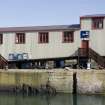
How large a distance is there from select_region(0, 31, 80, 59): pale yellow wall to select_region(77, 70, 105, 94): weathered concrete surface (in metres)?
6.66

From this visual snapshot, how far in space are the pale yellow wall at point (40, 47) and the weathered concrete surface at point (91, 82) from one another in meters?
6.66

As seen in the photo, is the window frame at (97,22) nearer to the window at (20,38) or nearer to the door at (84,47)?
the door at (84,47)

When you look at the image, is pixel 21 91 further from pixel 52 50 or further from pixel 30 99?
pixel 52 50

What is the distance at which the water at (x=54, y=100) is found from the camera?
160ft

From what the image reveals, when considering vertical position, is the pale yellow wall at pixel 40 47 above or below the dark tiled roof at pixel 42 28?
below

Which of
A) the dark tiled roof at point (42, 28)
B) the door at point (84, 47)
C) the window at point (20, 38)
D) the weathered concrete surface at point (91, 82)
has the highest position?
the dark tiled roof at point (42, 28)

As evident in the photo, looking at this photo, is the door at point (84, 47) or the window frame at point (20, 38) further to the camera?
the window frame at point (20, 38)

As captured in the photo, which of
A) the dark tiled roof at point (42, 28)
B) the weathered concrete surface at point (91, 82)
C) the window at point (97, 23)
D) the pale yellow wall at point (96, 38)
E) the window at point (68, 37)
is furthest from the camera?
the dark tiled roof at point (42, 28)

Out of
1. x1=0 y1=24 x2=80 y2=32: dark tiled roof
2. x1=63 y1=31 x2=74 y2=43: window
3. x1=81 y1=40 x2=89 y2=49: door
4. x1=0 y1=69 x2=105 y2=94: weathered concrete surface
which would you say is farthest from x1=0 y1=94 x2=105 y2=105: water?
x1=0 y1=24 x2=80 y2=32: dark tiled roof

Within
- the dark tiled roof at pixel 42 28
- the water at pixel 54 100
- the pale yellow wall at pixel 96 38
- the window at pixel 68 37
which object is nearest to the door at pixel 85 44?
the pale yellow wall at pixel 96 38

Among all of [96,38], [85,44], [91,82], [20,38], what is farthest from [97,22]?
[20,38]

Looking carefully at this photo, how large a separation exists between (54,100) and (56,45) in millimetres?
11017

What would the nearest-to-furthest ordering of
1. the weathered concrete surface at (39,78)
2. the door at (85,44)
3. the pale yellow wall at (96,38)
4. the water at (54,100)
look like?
the water at (54,100) < the weathered concrete surface at (39,78) < the pale yellow wall at (96,38) < the door at (85,44)

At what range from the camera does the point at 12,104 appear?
48.5m
